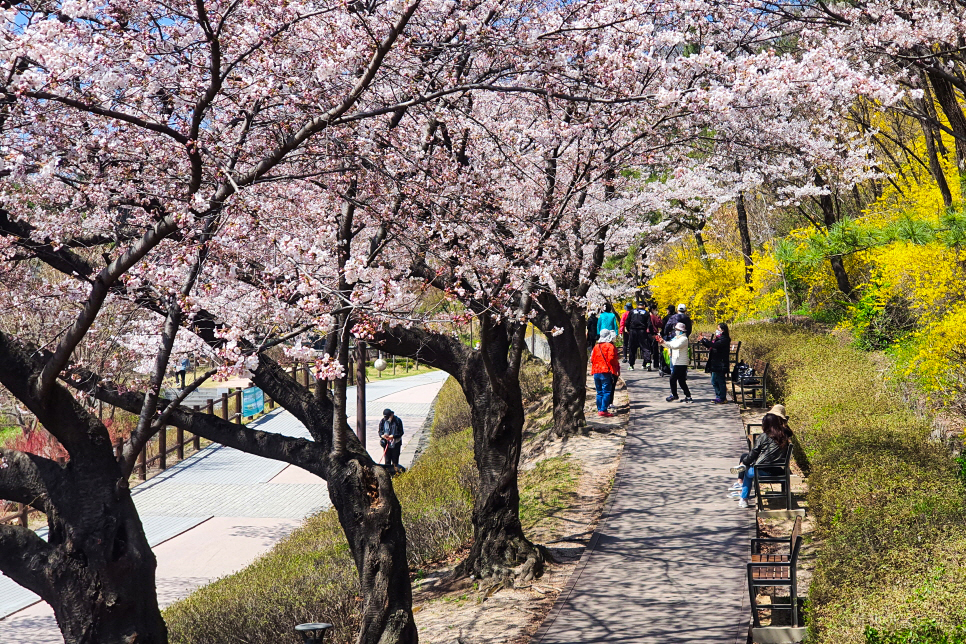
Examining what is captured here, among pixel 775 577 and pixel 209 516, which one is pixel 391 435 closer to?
pixel 209 516

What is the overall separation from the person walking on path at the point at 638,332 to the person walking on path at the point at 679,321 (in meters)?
1.48

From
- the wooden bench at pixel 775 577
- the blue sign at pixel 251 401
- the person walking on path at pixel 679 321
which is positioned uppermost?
the person walking on path at pixel 679 321

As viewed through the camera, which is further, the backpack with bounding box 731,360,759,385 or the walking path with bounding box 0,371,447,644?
the backpack with bounding box 731,360,759,385

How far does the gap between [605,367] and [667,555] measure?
6112 millimetres

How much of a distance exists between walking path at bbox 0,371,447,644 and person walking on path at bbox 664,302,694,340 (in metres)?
6.87

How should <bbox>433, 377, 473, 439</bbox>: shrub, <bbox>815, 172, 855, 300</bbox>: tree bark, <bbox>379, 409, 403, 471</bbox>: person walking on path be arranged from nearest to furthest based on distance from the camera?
<bbox>379, 409, 403, 471</bbox>: person walking on path
<bbox>815, 172, 855, 300</bbox>: tree bark
<bbox>433, 377, 473, 439</bbox>: shrub

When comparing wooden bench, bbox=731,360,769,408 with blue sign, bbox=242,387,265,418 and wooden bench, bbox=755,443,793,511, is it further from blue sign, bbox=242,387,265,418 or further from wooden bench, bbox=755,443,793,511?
blue sign, bbox=242,387,265,418

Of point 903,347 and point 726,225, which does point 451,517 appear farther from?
point 726,225

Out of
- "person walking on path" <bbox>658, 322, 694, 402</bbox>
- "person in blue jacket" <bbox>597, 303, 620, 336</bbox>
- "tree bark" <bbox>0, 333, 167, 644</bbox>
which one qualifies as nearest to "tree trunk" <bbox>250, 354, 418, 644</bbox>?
"tree bark" <bbox>0, 333, 167, 644</bbox>

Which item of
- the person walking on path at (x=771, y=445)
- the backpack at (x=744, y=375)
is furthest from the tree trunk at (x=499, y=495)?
the backpack at (x=744, y=375)

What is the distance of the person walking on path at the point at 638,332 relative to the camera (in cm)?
2077

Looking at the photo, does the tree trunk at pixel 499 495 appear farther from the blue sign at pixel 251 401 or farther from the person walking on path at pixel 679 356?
the blue sign at pixel 251 401

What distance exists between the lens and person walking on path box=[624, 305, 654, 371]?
68.1 ft

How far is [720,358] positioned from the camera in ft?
49.2
